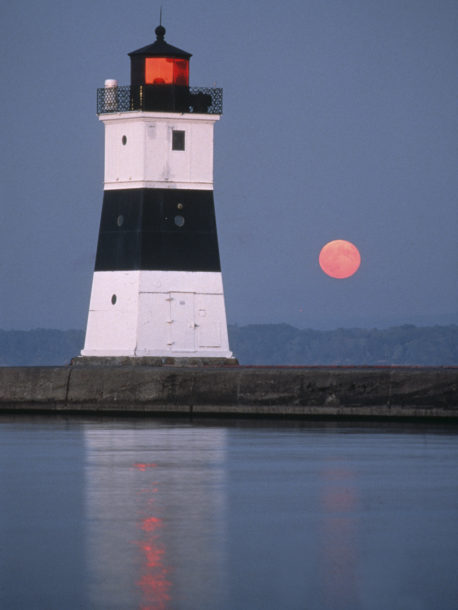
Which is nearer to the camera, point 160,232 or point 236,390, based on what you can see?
point 236,390

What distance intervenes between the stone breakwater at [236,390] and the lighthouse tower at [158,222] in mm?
1266

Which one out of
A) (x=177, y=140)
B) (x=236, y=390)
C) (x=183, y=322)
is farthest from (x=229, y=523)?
(x=177, y=140)

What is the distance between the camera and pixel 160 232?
82.2 feet

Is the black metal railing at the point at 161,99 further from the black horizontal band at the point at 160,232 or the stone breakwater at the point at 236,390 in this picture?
the stone breakwater at the point at 236,390

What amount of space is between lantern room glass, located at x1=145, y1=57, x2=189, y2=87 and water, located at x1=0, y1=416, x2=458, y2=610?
948 cm

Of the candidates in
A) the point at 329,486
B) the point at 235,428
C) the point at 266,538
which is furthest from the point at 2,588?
the point at 235,428

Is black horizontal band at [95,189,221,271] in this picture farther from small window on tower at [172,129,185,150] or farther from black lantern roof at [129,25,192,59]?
black lantern roof at [129,25,192,59]

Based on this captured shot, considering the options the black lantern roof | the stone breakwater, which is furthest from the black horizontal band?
the black lantern roof

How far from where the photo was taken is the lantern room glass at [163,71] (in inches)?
993

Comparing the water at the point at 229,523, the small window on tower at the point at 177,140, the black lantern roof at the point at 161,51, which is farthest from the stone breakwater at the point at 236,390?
the black lantern roof at the point at 161,51

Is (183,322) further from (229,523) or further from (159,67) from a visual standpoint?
(229,523)

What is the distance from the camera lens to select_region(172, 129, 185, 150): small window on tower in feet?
82.4

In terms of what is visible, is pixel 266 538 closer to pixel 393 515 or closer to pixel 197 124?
pixel 393 515

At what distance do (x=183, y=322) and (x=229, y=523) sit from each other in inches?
580
